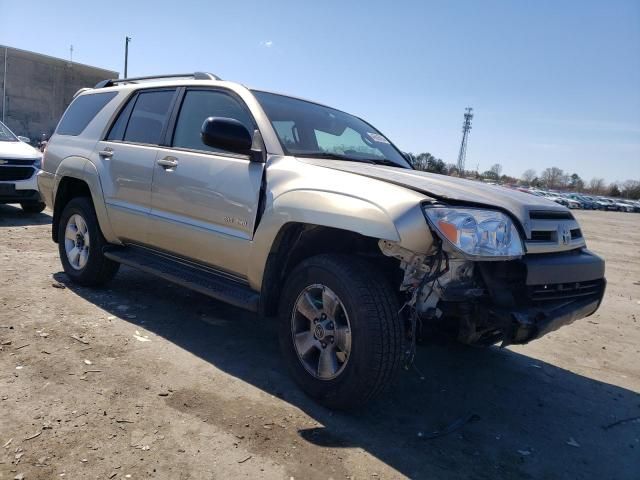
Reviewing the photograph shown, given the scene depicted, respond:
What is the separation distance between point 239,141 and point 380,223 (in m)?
1.14

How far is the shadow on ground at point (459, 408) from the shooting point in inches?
102

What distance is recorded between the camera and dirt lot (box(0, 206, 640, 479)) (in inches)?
92.9

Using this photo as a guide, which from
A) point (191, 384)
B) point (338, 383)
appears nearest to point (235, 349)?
point (191, 384)

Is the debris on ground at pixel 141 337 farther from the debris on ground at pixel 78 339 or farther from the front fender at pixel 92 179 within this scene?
the front fender at pixel 92 179

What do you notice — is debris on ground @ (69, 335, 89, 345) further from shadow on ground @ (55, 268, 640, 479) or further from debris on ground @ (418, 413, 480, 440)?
debris on ground @ (418, 413, 480, 440)

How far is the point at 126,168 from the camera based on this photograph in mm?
4207

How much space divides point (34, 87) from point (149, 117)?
54490 mm

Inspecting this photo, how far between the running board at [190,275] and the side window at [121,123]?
1.02 metres

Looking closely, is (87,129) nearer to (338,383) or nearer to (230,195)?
(230,195)

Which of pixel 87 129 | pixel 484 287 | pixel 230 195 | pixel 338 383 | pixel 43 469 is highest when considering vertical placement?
pixel 87 129

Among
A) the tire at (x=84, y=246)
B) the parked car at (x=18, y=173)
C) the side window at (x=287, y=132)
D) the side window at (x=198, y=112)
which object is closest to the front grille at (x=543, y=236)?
the side window at (x=287, y=132)

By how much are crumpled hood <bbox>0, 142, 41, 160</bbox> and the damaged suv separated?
15.7ft

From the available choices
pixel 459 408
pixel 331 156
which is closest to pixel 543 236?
pixel 459 408

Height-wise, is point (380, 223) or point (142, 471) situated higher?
point (380, 223)
